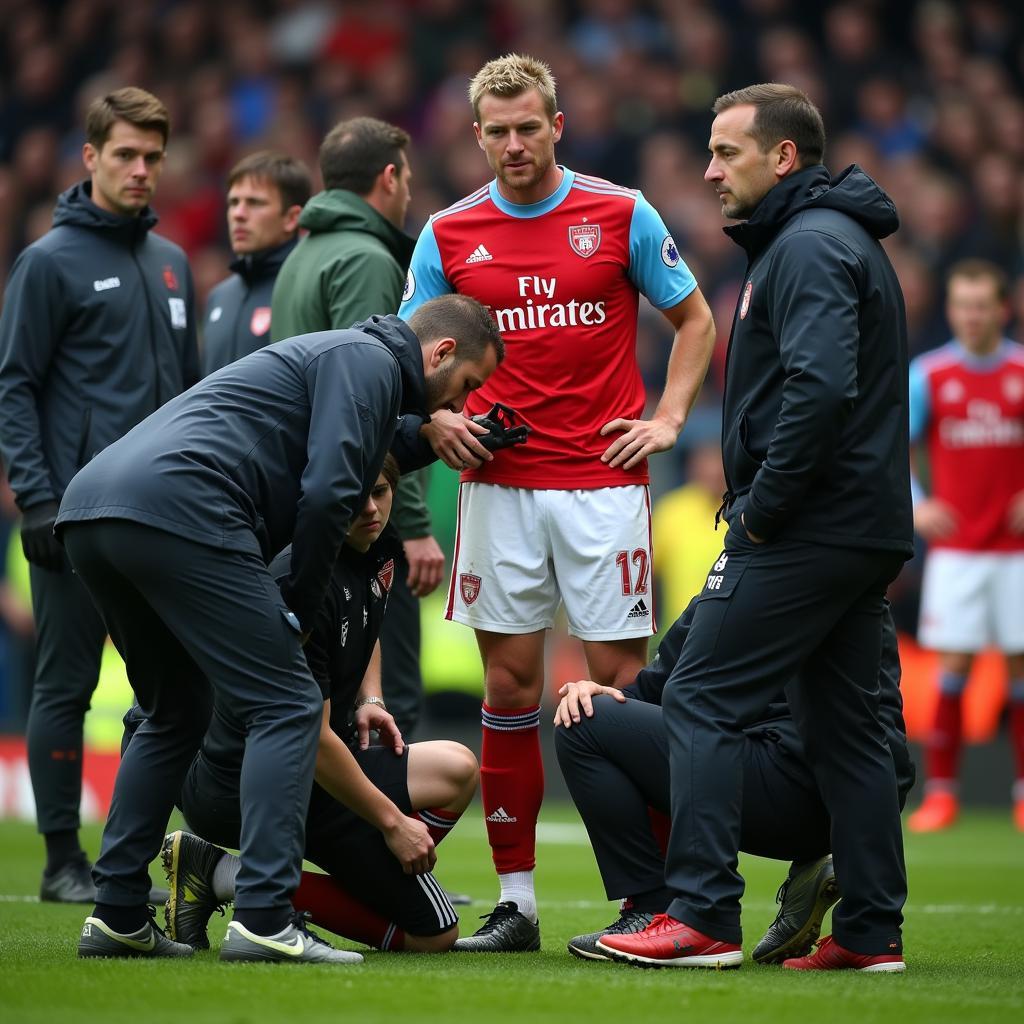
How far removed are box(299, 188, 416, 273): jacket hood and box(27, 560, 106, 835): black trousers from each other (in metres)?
1.47

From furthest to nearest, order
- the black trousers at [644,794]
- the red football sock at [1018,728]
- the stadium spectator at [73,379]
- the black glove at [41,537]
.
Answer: the red football sock at [1018,728], the stadium spectator at [73,379], the black glove at [41,537], the black trousers at [644,794]

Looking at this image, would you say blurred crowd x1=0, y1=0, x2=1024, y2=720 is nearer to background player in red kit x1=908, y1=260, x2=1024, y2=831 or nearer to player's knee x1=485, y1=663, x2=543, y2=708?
background player in red kit x1=908, y1=260, x2=1024, y2=831

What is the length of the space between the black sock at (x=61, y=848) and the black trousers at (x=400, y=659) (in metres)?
1.17

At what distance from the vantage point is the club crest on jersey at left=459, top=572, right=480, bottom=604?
546 cm

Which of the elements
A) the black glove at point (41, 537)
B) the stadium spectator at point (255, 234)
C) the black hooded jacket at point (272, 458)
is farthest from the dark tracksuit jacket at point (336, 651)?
the stadium spectator at point (255, 234)

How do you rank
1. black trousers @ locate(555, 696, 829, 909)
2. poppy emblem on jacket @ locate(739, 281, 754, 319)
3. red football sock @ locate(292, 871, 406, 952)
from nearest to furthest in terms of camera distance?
poppy emblem on jacket @ locate(739, 281, 754, 319)
black trousers @ locate(555, 696, 829, 909)
red football sock @ locate(292, 871, 406, 952)

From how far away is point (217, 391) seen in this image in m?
4.38

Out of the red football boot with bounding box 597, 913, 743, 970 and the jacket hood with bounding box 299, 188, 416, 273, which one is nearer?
the red football boot with bounding box 597, 913, 743, 970

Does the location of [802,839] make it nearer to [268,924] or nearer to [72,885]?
[268,924]

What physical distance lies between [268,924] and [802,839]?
148 centimetres

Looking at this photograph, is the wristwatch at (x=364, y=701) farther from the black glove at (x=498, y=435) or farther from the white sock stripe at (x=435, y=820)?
the black glove at (x=498, y=435)

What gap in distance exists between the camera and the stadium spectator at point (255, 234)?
6.96 metres

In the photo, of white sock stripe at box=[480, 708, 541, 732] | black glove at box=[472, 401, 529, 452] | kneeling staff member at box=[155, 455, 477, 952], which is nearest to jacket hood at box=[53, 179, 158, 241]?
black glove at box=[472, 401, 529, 452]

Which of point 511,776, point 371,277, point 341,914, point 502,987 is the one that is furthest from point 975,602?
point 502,987
